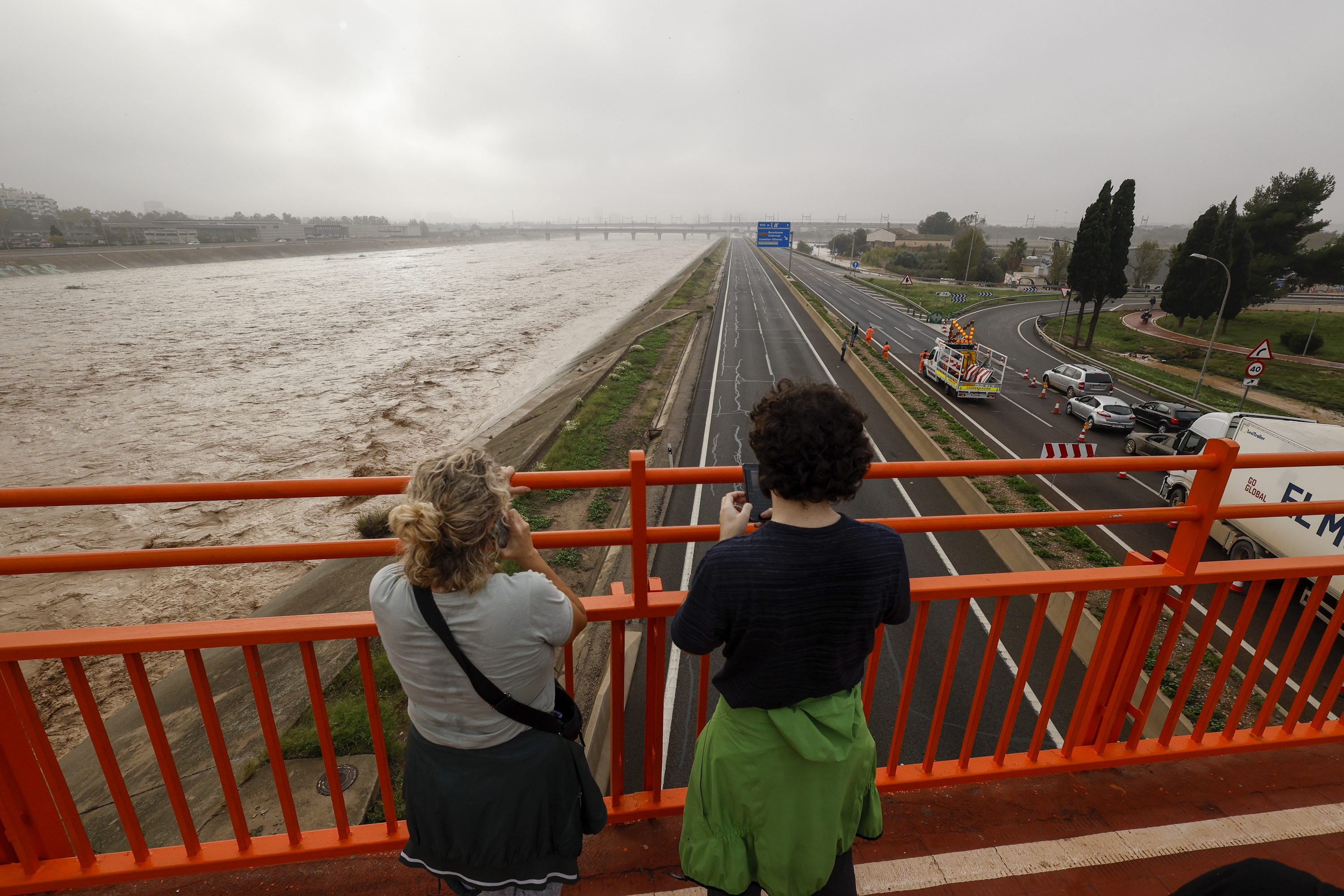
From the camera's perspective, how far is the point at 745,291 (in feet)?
210

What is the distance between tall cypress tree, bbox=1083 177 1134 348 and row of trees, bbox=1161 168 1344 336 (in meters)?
4.36

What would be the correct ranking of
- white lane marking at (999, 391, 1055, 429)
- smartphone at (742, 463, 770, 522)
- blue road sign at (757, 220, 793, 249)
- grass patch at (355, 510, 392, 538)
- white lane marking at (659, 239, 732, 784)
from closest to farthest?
smartphone at (742, 463, 770, 522) < white lane marking at (659, 239, 732, 784) < grass patch at (355, 510, 392, 538) < white lane marking at (999, 391, 1055, 429) < blue road sign at (757, 220, 793, 249)

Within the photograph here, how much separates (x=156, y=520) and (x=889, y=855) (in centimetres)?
2047

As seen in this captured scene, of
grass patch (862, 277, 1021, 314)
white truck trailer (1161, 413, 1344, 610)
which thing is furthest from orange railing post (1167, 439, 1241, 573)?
grass patch (862, 277, 1021, 314)

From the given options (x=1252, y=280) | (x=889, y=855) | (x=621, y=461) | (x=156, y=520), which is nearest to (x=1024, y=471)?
(x=889, y=855)

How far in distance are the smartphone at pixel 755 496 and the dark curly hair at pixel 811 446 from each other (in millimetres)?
187

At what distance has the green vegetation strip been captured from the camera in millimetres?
10828

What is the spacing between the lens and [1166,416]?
1877 centimetres

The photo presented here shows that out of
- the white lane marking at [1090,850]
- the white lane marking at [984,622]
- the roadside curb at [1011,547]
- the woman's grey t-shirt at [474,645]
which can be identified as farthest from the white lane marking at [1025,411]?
the woman's grey t-shirt at [474,645]

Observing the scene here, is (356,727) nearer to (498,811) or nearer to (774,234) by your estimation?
(498,811)

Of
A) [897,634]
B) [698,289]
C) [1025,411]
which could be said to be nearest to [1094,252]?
[1025,411]

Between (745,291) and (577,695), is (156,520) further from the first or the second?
(745,291)

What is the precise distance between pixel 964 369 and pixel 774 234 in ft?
109

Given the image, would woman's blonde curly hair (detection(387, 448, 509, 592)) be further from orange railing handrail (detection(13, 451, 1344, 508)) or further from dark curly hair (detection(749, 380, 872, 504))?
dark curly hair (detection(749, 380, 872, 504))
